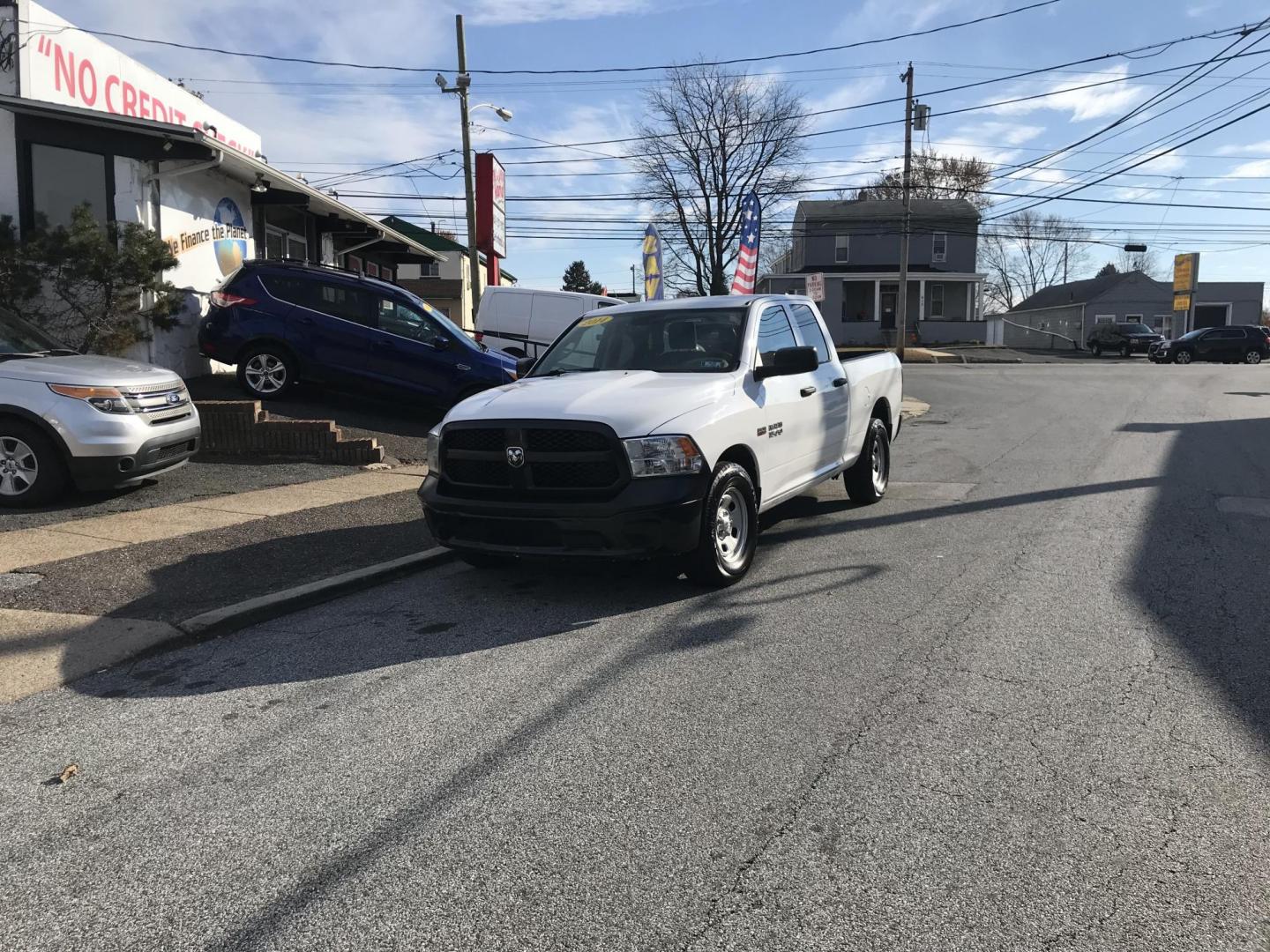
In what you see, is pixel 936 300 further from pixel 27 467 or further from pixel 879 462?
pixel 27 467

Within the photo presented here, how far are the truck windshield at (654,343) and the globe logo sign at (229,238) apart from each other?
9.22 meters

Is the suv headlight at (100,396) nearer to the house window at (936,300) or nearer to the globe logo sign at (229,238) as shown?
the globe logo sign at (229,238)

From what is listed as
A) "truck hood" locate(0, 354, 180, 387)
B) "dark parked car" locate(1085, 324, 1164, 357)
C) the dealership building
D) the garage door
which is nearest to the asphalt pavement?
"truck hood" locate(0, 354, 180, 387)

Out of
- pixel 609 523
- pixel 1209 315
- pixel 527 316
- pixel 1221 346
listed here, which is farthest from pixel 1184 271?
pixel 609 523

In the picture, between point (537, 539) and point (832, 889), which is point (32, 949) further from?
point (537, 539)

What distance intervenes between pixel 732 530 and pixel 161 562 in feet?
12.7

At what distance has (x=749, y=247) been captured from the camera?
21031 mm

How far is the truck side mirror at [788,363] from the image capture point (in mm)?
6496

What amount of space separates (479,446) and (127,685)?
2274 mm

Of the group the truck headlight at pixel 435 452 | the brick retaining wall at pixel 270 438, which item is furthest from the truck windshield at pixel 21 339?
the truck headlight at pixel 435 452

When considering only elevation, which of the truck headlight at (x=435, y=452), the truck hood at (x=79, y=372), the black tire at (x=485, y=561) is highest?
the truck hood at (x=79, y=372)

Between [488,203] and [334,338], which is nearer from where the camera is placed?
[334,338]

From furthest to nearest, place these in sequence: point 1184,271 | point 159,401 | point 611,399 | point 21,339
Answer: point 1184,271 < point 21,339 < point 159,401 < point 611,399

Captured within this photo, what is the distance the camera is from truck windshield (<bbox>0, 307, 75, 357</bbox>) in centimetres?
848
